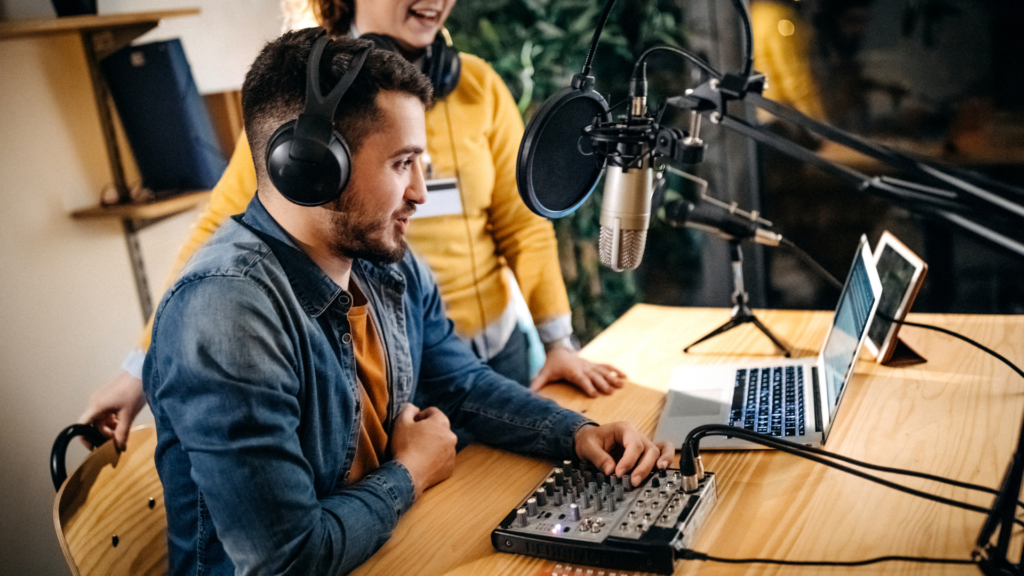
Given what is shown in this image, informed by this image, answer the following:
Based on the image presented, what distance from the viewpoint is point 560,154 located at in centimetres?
102

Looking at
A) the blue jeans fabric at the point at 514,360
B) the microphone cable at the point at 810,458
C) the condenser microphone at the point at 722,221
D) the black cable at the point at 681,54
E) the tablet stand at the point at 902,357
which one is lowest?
the blue jeans fabric at the point at 514,360

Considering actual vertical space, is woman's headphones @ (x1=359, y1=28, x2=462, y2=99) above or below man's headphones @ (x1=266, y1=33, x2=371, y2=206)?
above

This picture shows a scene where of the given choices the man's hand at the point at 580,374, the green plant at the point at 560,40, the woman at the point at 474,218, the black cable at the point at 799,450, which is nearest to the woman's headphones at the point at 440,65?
the woman at the point at 474,218

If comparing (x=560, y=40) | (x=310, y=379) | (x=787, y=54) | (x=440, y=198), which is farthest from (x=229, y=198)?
(x=787, y=54)

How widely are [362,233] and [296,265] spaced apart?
0.32 feet

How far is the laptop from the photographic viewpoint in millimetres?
1188

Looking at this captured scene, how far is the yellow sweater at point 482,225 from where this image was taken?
1662 millimetres

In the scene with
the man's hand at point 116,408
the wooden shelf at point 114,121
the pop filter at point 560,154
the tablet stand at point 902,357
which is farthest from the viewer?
the wooden shelf at point 114,121

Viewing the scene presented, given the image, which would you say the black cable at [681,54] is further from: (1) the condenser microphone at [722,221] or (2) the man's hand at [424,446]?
(2) the man's hand at [424,446]

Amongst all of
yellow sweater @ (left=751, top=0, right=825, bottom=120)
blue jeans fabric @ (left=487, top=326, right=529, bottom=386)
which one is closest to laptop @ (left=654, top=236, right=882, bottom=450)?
blue jeans fabric @ (left=487, top=326, right=529, bottom=386)

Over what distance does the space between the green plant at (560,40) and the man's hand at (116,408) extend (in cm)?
182

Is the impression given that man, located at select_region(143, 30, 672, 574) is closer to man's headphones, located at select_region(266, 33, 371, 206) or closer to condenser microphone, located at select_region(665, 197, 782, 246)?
man's headphones, located at select_region(266, 33, 371, 206)

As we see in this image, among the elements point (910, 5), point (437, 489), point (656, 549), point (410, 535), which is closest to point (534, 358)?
point (437, 489)

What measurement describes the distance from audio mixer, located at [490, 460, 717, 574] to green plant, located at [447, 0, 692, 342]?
1924 millimetres
